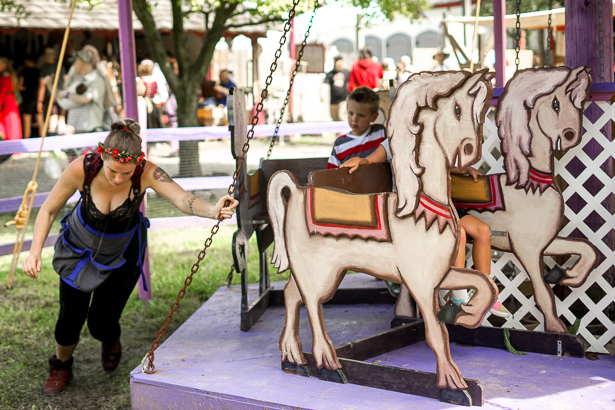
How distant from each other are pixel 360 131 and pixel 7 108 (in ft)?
27.9

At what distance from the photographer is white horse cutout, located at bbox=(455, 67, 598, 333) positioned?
3064mm

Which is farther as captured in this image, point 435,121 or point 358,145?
point 358,145

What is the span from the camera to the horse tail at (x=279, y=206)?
2992mm

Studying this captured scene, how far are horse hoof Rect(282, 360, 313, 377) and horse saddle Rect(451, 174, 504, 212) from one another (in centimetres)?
124

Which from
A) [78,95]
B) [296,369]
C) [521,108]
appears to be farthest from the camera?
[78,95]

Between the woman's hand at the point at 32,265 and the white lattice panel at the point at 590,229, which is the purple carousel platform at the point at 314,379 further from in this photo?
the woman's hand at the point at 32,265

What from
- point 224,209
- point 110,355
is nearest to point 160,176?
point 224,209

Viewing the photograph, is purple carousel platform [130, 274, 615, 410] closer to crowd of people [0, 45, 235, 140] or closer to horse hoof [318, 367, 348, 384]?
horse hoof [318, 367, 348, 384]

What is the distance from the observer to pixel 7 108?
409 inches

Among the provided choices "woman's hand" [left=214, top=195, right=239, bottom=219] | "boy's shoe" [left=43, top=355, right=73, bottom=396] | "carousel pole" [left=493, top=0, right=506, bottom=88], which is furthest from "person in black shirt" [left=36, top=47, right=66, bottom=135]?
"woman's hand" [left=214, top=195, right=239, bottom=219]

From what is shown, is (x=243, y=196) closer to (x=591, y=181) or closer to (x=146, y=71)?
(x=591, y=181)

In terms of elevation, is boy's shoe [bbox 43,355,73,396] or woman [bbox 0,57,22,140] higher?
woman [bbox 0,57,22,140]

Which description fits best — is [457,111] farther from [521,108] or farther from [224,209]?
[224,209]

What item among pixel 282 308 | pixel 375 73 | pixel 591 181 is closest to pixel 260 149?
pixel 375 73
